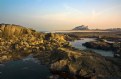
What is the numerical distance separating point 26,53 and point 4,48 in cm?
934

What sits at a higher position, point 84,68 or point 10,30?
point 10,30

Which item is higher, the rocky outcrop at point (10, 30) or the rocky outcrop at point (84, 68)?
the rocky outcrop at point (10, 30)

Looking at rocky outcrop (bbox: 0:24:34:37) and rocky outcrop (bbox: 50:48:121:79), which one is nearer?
rocky outcrop (bbox: 50:48:121:79)

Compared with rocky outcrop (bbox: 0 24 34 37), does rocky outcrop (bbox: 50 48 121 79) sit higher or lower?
lower

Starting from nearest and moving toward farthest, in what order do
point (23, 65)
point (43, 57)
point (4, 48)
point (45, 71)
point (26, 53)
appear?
point (45, 71)
point (23, 65)
point (43, 57)
point (26, 53)
point (4, 48)

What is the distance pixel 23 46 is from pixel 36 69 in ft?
93.6

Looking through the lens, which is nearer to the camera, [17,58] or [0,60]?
[0,60]

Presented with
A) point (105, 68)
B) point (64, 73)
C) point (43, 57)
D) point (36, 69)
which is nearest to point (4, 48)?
point (43, 57)

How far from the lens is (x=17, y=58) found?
5697cm

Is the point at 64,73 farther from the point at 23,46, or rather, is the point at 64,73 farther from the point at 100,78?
the point at 23,46

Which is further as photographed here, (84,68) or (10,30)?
(10,30)

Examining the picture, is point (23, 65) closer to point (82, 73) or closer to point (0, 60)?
point (0, 60)

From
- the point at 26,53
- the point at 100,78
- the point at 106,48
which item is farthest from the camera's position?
the point at 106,48

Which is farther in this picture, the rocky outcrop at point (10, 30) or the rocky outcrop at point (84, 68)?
the rocky outcrop at point (10, 30)
